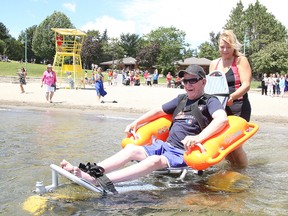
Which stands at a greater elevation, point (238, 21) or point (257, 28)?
point (238, 21)

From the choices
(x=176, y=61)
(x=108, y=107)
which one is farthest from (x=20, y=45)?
(x=108, y=107)

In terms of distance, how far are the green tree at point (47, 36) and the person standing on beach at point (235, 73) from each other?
81.6m

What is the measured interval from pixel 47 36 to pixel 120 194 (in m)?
86.0

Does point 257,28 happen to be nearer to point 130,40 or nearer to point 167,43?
point 167,43

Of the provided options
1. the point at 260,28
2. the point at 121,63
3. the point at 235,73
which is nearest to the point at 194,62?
the point at 121,63

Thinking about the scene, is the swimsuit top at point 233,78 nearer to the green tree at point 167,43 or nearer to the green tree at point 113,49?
the green tree at point 167,43

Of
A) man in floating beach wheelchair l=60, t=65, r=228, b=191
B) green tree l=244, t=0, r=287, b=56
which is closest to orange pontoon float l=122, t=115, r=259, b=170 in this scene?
man in floating beach wheelchair l=60, t=65, r=228, b=191

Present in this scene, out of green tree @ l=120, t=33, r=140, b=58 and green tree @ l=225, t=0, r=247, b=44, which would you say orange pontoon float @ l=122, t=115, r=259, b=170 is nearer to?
green tree @ l=225, t=0, r=247, b=44

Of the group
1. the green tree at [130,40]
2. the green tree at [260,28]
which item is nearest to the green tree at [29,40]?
the green tree at [130,40]

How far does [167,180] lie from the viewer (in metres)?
4.68

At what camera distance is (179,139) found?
14.9ft

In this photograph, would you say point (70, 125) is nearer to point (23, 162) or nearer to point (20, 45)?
point (23, 162)

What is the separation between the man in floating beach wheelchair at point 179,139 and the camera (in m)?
3.98

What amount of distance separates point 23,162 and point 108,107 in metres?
9.20
